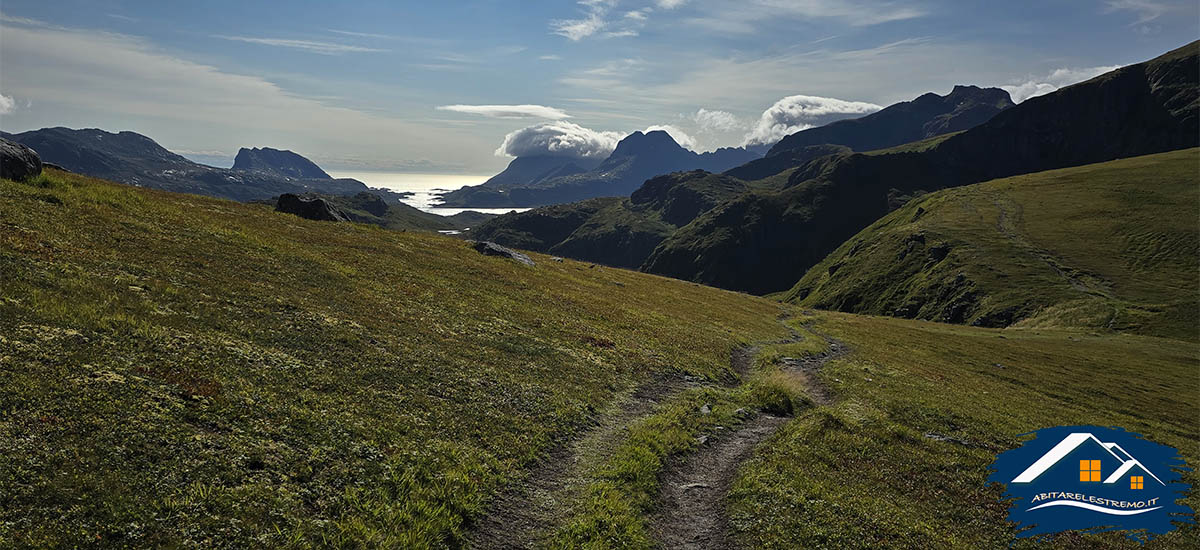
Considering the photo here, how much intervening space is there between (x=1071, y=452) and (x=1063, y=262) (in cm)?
15079

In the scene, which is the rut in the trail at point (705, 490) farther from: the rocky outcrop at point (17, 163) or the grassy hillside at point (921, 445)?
the rocky outcrop at point (17, 163)

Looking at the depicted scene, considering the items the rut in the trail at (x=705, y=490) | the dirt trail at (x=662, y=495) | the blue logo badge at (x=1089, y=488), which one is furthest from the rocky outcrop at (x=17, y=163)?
the blue logo badge at (x=1089, y=488)

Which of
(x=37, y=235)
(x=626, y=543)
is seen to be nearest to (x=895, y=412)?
(x=626, y=543)

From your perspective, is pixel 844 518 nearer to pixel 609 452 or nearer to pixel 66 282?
pixel 609 452

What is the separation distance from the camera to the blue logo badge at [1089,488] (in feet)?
59.7

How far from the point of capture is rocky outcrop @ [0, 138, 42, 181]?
30219 millimetres

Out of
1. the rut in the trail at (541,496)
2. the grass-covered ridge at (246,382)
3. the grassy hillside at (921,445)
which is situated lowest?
the grassy hillside at (921,445)

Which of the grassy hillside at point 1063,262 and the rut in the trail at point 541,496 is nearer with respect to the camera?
the rut in the trail at point 541,496

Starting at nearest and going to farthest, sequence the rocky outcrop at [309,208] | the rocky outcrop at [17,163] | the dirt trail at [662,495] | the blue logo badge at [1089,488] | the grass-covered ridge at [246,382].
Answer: the grass-covered ridge at [246,382] < the dirt trail at [662,495] < the blue logo badge at [1089,488] < the rocky outcrop at [17,163] < the rocky outcrop at [309,208]

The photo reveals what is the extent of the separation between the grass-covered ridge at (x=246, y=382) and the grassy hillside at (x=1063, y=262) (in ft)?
395

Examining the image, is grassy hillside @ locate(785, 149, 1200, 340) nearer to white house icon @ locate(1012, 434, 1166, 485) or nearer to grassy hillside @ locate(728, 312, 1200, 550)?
grassy hillside @ locate(728, 312, 1200, 550)

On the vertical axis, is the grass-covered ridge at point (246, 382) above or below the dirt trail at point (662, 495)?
above

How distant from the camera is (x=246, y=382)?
15.9m

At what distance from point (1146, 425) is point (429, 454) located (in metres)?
54.4
